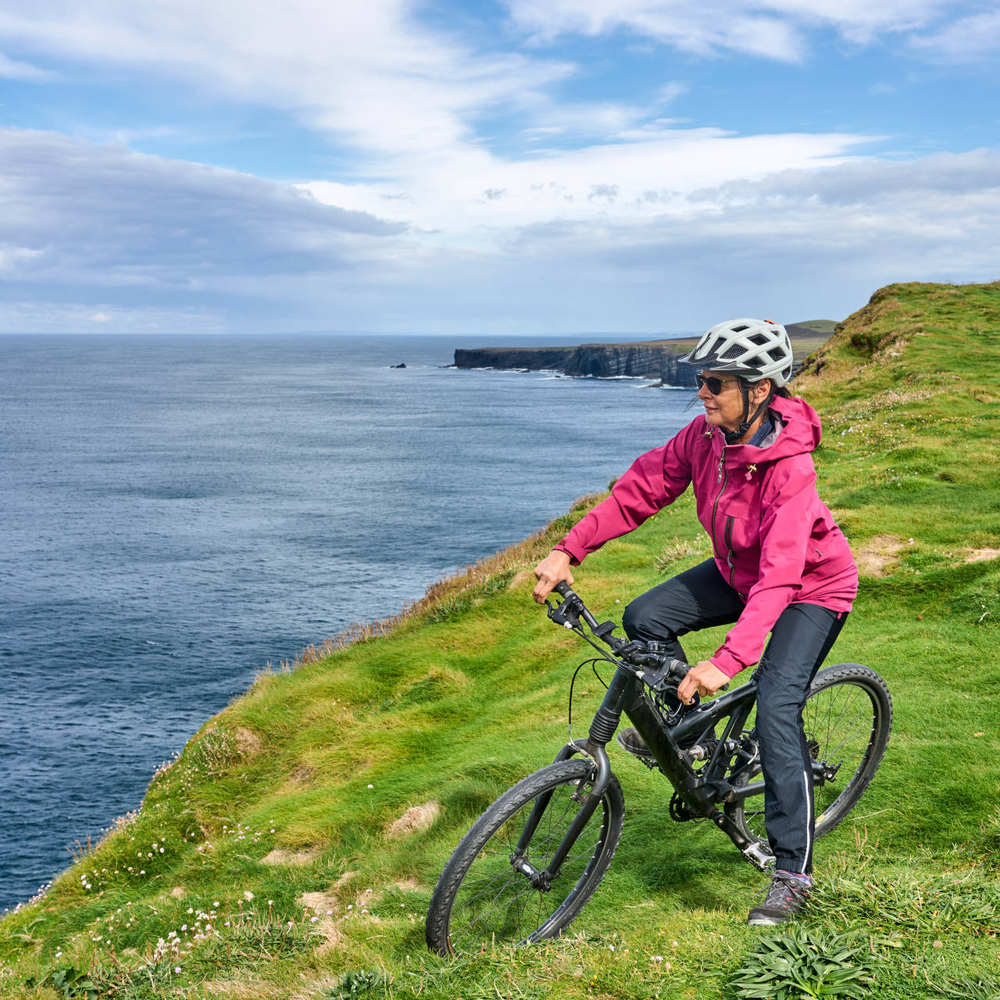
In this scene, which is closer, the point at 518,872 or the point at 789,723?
the point at 789,723

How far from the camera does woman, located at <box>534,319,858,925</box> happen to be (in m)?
4.67

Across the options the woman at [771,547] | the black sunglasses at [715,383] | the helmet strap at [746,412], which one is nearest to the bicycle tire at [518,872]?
the woman at [771,547]

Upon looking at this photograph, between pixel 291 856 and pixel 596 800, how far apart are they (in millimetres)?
5333

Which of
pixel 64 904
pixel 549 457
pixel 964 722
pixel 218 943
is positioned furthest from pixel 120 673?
pixel 549 457

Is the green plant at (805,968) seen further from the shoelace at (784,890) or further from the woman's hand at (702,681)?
the woman's hand at (702,681)

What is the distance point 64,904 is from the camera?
9594 mm

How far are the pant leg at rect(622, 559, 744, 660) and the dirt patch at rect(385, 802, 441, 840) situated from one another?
14.0 feet

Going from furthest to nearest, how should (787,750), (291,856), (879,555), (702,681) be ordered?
(879,555) < (291,856) < (787,750) < (702,681)

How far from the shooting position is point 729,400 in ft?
16.3

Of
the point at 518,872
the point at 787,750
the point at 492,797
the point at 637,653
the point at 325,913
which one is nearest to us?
the point at 637,653

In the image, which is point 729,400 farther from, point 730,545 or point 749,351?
point 730,545

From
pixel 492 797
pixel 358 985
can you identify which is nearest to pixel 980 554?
pixel 492 797

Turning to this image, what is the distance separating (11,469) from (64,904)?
291 feet

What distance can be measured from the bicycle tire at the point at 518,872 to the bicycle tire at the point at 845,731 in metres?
1.25
